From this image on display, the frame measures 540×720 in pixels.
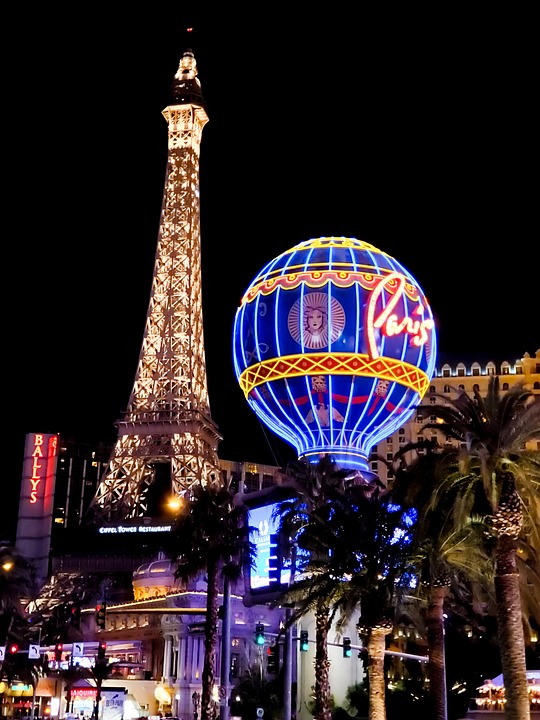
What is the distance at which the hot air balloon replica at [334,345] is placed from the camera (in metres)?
53.9

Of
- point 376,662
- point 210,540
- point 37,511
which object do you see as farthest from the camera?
point 37,511

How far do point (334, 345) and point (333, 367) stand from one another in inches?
48.0

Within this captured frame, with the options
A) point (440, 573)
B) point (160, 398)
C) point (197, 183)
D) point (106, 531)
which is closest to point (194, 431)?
point (160, 398)

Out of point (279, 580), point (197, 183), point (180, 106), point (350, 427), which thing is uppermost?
point (180, 106)

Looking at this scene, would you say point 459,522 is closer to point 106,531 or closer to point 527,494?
point 527,494

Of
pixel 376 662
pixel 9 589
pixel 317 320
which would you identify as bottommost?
pixel 376 662

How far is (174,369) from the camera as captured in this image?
11256cm

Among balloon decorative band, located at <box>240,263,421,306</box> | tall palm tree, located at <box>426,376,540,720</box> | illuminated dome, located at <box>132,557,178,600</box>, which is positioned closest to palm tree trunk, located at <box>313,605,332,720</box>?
tall palm tree, located at <box>426,376,540,720</box>

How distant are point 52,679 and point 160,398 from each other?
39706 mm

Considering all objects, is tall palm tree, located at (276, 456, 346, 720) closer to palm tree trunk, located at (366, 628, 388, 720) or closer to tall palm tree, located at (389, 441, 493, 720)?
palm tree trunk, located at (366, 628, 388, 720)

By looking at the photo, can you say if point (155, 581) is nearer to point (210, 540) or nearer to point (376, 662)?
point (210, 540)

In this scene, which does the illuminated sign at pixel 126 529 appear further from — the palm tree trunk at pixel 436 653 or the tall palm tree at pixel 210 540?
the palm tree trunk at pixel 436 653

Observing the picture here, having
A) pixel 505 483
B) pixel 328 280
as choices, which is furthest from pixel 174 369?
pixel 505 483

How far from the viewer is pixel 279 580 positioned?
54688 millimetres
